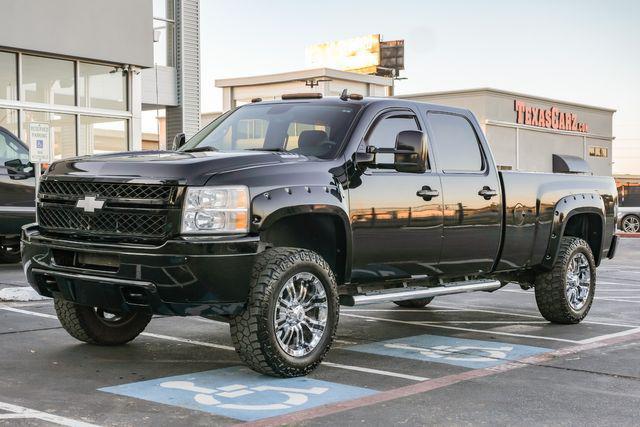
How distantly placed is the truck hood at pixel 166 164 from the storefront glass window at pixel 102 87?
16.6 m

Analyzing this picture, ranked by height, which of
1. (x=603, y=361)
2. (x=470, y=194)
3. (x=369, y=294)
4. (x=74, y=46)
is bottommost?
(x=603, y=361)

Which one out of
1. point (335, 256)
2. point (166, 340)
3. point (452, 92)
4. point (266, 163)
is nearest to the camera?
point (266, 163)

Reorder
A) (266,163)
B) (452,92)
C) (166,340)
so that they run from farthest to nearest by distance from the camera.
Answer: (452,92)
(166,340)
(266,163)

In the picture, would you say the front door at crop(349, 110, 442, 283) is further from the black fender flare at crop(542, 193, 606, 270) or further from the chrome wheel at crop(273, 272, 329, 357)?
the black fender flare at crop(542, 193, 606, 270)

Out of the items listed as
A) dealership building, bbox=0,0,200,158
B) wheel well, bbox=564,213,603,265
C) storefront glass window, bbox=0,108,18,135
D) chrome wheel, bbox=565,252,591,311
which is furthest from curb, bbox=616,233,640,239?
chrome wheel, bbox=565,252,591,311

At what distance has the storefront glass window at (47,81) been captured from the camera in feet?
71.7

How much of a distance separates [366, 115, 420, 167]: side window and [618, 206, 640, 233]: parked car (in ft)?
87.4

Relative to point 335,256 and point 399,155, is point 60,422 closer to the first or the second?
point 335,256

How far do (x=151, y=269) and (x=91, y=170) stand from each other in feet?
3.29

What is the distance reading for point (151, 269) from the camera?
6215 mm

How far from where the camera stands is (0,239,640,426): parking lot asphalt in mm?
5570

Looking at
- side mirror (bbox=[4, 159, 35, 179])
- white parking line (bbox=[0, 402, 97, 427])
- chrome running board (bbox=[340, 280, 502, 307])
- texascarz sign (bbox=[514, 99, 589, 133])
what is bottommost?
white parking line (bbox=[0, 402, 97, 427])

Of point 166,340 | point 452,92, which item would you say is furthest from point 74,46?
point 452,92

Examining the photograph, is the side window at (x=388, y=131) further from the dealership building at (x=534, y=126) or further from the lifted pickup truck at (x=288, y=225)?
the dealership building at (x=534, y=126)
